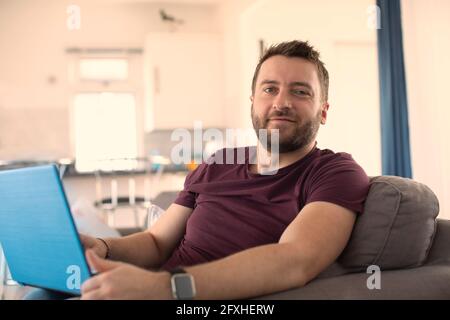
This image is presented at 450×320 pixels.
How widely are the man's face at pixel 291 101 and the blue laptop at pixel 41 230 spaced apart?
637 mm

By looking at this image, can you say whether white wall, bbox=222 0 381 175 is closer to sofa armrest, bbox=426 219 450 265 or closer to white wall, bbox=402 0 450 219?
white wall, bbox=402 0 450 219

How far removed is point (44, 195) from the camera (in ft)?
2.90

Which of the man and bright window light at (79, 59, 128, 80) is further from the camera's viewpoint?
bright window light at (79, 59, 128, 80)

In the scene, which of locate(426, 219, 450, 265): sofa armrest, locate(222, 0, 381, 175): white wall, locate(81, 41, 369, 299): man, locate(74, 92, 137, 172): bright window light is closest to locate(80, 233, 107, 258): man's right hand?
locate(81, 41, 369, 299): man

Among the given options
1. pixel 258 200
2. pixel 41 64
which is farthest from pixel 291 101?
pixel 41 64

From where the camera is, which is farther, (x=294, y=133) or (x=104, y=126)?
(x=104, y=126)

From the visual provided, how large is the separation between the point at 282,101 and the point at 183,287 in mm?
648

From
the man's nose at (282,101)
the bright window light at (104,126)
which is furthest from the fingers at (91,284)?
the bright window light at (104,126)

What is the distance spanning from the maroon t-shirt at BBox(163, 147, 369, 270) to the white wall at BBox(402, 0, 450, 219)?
1.46 meters

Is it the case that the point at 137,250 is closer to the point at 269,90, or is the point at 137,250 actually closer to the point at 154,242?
the point at 154,242

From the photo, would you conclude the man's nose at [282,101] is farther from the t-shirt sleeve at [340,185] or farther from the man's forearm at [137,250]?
the man's forearm at [137,250]

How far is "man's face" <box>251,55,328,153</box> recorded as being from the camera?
133 centimetres

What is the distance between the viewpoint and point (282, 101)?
1.33 metres
